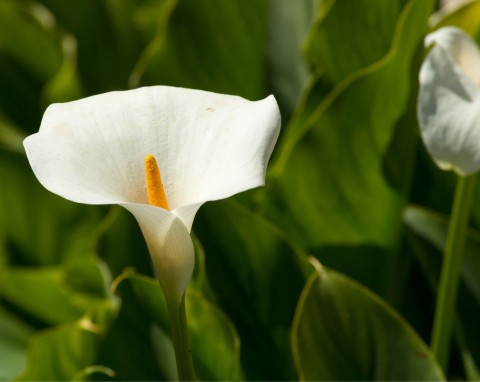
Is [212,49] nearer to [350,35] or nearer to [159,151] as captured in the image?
[350,35]

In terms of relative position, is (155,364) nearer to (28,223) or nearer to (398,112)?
(398,112)

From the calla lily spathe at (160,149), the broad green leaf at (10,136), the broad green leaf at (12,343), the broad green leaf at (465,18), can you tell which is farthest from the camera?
the broad green leaf at (10,136)

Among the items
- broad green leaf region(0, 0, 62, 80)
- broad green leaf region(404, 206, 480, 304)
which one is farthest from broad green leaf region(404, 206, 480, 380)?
broad green leaf region(0, 0, 62, 80)

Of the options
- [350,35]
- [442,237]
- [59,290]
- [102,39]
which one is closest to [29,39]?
[102,39]

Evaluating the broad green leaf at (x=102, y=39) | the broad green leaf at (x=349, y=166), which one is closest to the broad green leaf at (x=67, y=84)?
the broad green leaf at (x=102, y=39)

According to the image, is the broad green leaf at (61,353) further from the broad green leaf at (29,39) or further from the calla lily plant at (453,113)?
the broad green leaf at (29,39)
